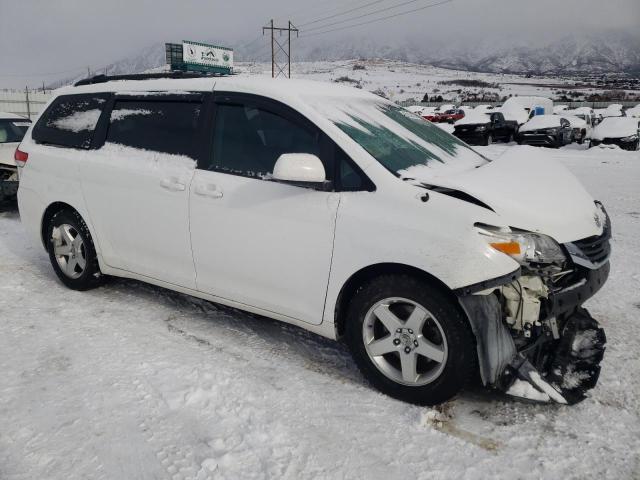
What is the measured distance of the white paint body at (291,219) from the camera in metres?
2.69

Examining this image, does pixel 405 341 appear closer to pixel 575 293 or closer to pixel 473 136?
pixel 575 293

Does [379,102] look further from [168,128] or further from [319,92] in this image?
[168,128]

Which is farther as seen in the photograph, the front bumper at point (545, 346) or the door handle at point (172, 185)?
the door handle at point (172, 185)

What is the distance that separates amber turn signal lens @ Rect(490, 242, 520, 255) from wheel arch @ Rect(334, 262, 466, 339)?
32 cm

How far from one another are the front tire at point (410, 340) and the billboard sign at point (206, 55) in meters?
64.3

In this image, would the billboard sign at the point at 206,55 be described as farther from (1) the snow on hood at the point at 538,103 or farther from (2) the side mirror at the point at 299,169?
(2) the side mirror at the point at 299,169

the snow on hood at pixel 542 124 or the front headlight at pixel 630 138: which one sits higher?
the snow on hood at pixel 542 124

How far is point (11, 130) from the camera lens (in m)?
8.30

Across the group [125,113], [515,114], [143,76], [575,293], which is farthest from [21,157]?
[515,114]

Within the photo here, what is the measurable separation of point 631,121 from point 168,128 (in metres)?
19.4

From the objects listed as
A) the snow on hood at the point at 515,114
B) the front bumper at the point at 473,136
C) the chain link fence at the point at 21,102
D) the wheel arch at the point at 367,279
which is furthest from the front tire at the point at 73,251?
the chain link fence at the point at 21,102

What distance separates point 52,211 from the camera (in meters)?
4.52

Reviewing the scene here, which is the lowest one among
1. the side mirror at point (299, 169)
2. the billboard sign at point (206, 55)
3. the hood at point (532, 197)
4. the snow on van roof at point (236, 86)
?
the hood at point (532, 197)

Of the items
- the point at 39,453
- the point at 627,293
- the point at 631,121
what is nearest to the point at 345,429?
the point at 39,453
